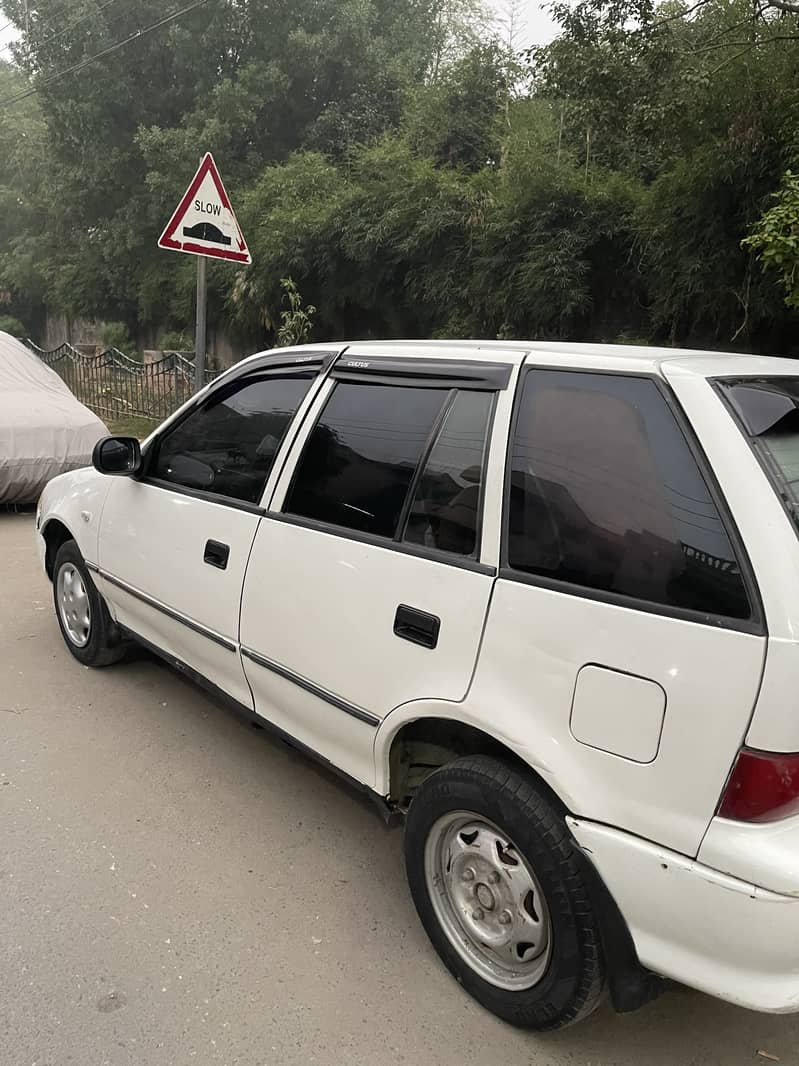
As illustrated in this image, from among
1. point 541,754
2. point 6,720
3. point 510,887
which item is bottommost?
point 6,720

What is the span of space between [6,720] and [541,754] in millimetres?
2806

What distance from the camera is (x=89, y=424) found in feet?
25.5

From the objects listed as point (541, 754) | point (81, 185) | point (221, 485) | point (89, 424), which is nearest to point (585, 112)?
point (89, 424)

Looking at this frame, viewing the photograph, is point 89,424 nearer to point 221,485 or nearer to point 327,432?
point 221,485

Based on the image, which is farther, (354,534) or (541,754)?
(354,534)

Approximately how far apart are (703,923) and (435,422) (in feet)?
4.73

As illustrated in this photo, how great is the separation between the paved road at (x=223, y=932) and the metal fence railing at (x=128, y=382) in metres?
9.17

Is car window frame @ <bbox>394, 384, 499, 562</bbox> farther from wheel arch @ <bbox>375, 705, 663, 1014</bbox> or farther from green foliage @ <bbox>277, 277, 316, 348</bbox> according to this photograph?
green foliage @ <bbox>277, 277, 316, 348</bbox>

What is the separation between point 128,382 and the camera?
1312cm

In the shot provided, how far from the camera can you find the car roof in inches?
77.0

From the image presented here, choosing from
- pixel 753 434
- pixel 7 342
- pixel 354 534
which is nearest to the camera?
pixel 753 434

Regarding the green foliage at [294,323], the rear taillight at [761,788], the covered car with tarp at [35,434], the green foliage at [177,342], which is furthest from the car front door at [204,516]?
the green foliage at [177,342]

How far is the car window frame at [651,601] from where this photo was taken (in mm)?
1631

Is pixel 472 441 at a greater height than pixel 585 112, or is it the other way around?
pixel 585 112
